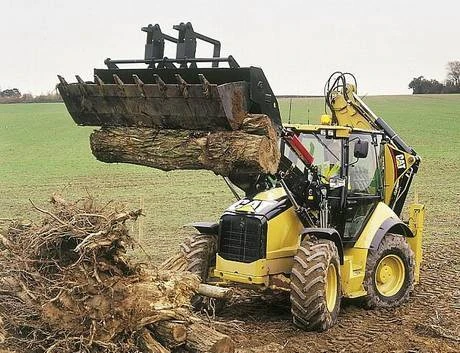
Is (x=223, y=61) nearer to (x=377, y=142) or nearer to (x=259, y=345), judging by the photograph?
(x=259, y=345)

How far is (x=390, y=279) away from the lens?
8.99m

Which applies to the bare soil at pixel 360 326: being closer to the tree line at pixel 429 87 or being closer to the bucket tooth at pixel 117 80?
the bucket tooth at pixel 117 80

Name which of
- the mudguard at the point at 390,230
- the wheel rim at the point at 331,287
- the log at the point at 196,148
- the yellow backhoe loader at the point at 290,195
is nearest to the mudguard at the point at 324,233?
the yellow backhoe loader at the point at 290,195

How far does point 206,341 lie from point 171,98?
222cm

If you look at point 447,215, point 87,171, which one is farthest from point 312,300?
point 87,171

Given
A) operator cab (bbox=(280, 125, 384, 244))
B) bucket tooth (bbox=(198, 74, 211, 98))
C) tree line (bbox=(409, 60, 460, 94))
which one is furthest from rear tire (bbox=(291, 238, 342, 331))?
tree line (bbox=(409, 60, 460, 94))

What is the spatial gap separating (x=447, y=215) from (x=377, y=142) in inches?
335

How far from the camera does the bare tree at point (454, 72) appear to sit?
83431 mm

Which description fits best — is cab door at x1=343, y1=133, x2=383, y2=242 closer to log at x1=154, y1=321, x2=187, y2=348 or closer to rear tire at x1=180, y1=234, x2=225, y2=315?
rear tire at x1=180, y1=234, x2=225, y2=315

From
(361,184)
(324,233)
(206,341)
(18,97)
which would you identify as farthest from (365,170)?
(18,97)

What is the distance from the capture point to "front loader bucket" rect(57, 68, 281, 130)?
243 inches

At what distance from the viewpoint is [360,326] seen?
789 cm

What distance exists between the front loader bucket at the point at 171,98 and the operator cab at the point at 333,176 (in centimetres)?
176

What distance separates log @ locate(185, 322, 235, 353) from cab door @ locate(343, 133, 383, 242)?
2.89 metres
